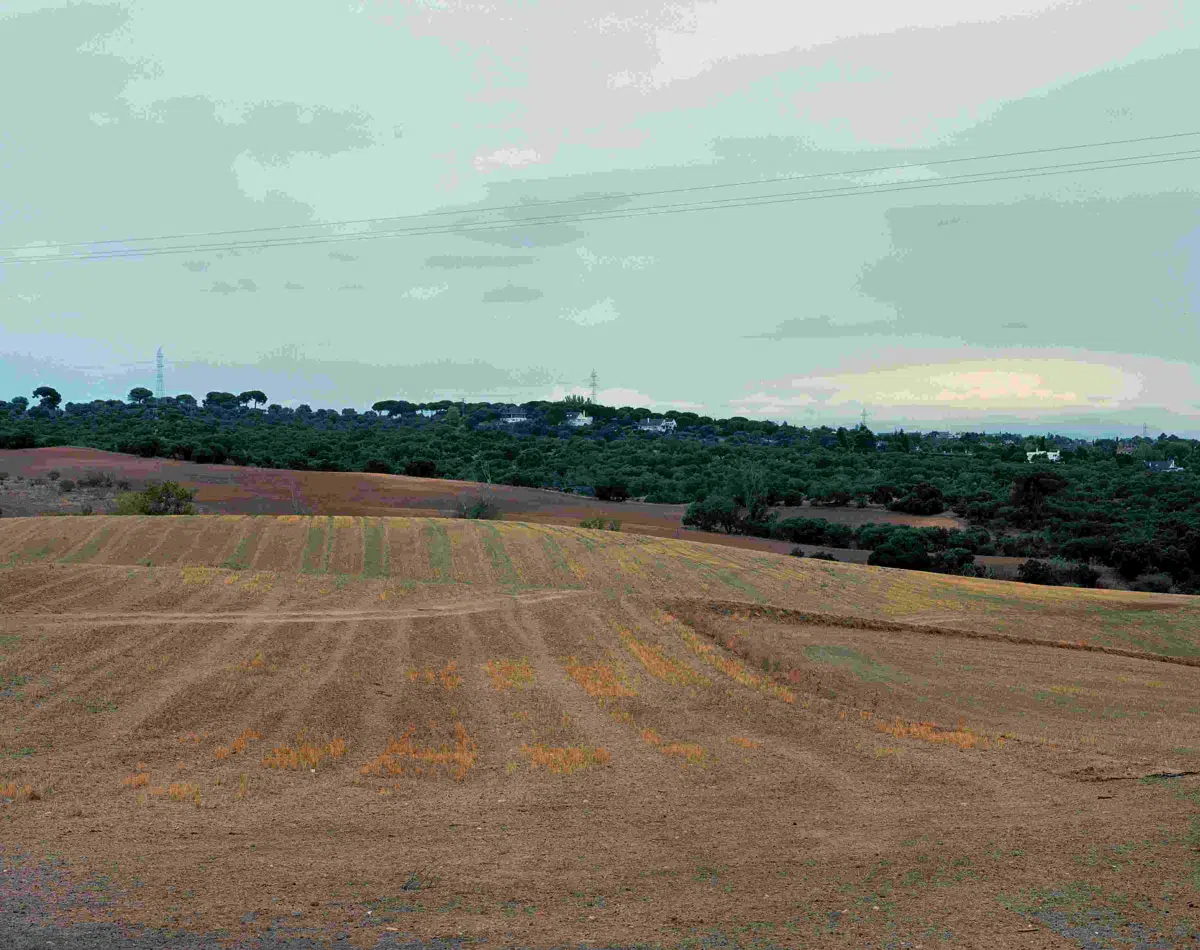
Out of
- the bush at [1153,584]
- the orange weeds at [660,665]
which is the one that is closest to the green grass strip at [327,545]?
the orange weeds at [660,665]

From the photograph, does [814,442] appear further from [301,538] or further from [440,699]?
[440,699]

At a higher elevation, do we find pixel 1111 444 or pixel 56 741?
pixel 1111 444

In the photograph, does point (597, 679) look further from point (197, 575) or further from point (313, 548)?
point (313, 548)

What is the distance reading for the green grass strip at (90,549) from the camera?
1505 inches

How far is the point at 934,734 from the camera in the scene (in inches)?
682

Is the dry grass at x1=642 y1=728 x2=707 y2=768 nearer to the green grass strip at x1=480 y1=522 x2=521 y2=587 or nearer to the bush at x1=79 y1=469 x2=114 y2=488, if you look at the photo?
the green grass strip at x1=480 y1=522 x2=521 y2=587

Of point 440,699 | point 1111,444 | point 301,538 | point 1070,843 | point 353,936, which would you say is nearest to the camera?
point 353,936

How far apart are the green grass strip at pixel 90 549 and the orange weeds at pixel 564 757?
2872 cm

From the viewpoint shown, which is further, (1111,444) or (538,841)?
(1111,444)

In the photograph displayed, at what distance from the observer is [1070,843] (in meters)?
10.4

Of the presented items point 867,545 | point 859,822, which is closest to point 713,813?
point 859,822

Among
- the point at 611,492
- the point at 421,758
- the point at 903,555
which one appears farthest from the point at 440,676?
the point at 611,492

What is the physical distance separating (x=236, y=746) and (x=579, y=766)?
496cm

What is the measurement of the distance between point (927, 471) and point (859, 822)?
359 feet
